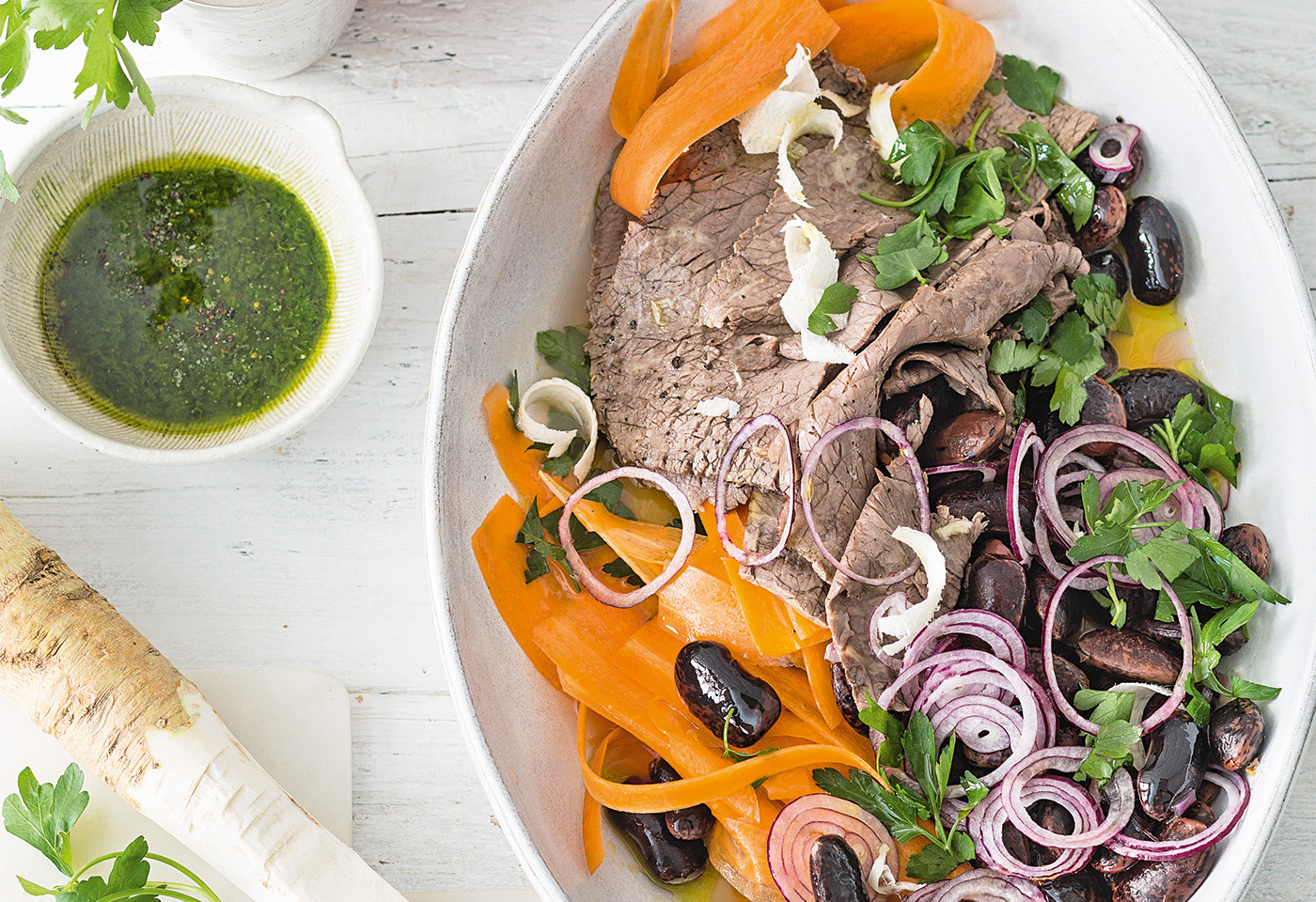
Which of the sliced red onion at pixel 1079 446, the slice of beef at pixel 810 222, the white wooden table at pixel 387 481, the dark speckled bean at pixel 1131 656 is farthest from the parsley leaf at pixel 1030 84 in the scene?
the dark speckled bean at pixel 1131 656

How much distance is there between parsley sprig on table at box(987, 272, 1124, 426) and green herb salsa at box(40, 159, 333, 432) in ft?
4.32

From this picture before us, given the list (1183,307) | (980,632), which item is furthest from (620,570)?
(1183,307)

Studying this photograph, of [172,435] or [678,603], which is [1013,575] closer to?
[678,603]

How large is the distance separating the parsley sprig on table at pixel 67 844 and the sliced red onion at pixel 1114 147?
2100 mm

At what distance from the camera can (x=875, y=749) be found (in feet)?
5.22

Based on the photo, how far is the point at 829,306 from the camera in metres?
1.61

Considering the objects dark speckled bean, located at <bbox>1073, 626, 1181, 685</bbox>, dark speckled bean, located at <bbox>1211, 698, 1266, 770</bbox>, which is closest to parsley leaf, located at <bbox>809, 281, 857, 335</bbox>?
dark speckled bean, located at <bbox>1073, 626, 1181, 685</bbox>

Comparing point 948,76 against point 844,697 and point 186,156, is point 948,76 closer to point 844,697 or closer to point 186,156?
point 844,697

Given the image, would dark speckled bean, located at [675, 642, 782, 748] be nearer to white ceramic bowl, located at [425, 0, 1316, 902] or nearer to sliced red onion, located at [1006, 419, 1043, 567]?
white ceramic bowl, located at [425, 0, 1316, 902]

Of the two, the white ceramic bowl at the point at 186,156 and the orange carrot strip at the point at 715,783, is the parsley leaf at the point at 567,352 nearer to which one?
the white ceramic bowl at the point at 186,156

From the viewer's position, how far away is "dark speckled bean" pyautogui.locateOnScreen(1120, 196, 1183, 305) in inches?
67.7

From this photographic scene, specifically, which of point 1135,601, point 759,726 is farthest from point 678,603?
point 1135,601

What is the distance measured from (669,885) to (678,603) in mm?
513

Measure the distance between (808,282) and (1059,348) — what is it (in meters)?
0.50
